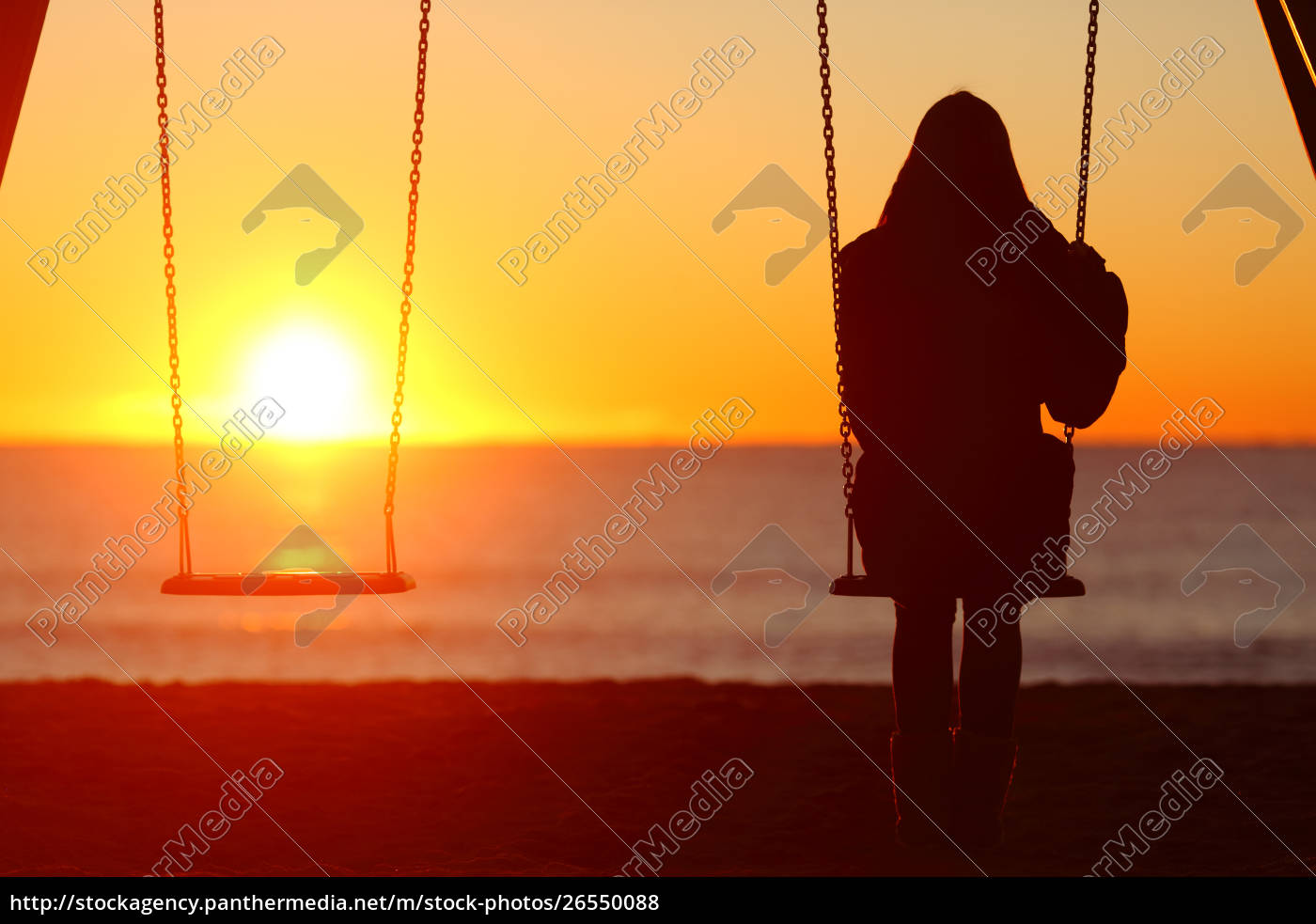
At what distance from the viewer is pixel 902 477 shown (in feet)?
11.9

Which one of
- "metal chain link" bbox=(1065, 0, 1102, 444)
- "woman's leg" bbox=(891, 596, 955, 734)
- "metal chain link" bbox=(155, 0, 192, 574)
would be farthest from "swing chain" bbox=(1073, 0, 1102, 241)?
"metal chain link" bbox=(155, 0, 192, 574)

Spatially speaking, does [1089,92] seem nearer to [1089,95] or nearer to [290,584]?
[1089,95]

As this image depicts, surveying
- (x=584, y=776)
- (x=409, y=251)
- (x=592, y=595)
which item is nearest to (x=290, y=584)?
(x=409, y=251)

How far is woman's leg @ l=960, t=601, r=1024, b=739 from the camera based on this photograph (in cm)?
364

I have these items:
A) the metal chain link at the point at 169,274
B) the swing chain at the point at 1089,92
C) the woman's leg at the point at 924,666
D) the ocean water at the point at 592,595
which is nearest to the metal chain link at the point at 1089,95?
the swing chain at the point at 1089,92

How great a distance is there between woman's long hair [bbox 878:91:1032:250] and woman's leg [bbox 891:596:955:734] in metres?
0.95

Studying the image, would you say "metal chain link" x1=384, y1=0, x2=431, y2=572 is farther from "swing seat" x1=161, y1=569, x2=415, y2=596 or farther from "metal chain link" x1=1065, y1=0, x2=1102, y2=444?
"metal chain link" x1=1065, y1=0, x2=1102, y2=444

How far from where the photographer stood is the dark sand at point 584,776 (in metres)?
4.81

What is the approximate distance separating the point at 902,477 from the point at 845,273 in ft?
→ 1.88

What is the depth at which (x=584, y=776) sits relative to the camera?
20.0 feet

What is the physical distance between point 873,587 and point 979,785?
0.61 metres

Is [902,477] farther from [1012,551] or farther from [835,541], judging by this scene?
[835,541]

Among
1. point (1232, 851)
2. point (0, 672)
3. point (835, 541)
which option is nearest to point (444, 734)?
Result: point (1232, 851)

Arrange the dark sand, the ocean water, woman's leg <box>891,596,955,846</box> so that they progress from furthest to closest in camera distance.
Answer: the ocean water → the dark sand → woman's leg <box>891,596,955,846</box>
